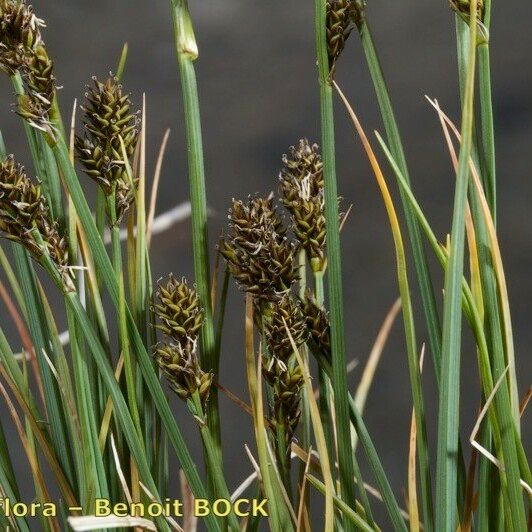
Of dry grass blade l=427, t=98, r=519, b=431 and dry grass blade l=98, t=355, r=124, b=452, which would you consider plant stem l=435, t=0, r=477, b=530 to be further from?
dry grass blade l=98, t=355, r=124, b=452

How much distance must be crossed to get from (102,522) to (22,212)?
0.57 ft

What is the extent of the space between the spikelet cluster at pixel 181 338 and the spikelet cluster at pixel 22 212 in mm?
70

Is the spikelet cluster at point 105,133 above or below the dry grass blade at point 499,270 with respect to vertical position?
above

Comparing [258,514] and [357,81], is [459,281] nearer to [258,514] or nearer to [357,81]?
[258,514]

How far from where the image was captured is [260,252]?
429 mm

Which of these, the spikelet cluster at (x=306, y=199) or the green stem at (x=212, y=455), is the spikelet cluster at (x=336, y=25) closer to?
the spikelet cluster at (x=306, y=199)

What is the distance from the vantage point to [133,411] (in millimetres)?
502

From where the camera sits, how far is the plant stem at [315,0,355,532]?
0.44 m

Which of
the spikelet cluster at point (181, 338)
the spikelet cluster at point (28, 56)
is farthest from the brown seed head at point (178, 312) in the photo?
the spikelet cluster at point (28, 56)

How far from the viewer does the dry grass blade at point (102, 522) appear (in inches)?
17.2

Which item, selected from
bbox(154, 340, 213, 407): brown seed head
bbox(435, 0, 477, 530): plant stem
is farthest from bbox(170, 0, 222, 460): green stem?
bbox(435, 0, 477, 530): plant stem

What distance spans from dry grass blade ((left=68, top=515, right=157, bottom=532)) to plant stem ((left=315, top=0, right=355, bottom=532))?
123mm

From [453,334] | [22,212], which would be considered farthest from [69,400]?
[453,334]

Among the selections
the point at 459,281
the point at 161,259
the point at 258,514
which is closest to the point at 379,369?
the point at 161,259
